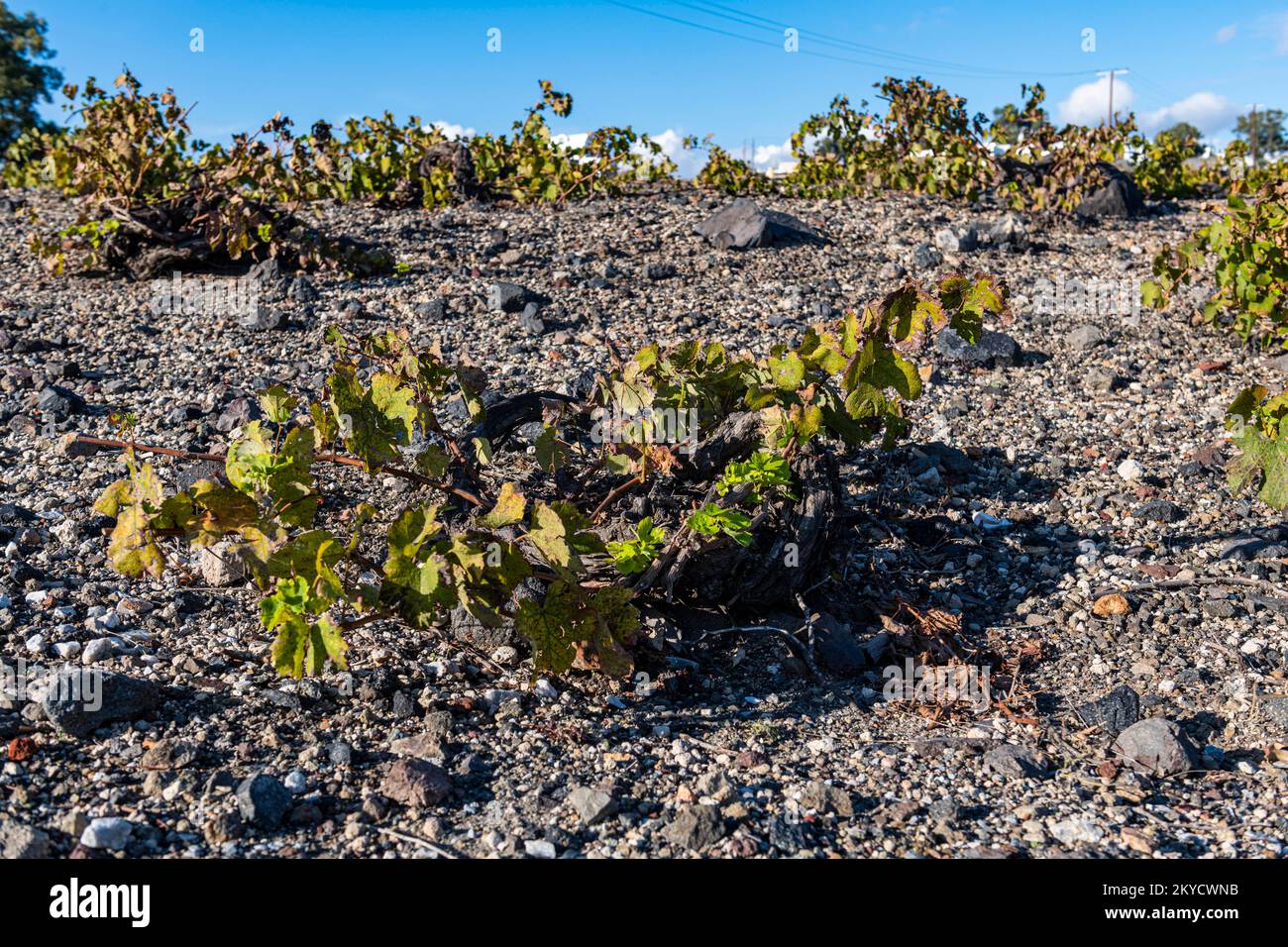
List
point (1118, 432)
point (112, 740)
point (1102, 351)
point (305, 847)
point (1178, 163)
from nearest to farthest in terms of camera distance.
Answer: point (305, 847), point (112, 740), point (1118, 432), point (1102, 351), point (1178, 163)

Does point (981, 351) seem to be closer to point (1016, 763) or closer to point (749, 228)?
point (749, 228)

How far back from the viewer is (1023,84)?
8531 mm

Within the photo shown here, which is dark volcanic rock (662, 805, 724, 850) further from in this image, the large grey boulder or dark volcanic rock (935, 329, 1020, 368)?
dark volcanic rock (935, 329, 1020, 368)

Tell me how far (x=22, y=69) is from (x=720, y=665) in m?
30.0

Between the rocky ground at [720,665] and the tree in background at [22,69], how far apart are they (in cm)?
2474

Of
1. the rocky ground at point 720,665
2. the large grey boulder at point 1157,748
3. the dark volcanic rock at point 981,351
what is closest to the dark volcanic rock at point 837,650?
the rocky ground at point 720,665

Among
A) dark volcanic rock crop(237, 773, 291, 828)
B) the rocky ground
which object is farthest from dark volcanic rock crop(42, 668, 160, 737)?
dark volcanic rock crop(237, 773, 291, 828)

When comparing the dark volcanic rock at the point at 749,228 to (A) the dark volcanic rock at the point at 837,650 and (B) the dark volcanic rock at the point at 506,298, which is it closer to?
(B) the dark volcanic rock at the point at 506,298

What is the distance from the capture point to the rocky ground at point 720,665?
234 cm

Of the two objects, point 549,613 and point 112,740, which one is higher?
point 549,613

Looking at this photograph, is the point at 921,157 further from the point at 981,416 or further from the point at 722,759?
the point at 722,759

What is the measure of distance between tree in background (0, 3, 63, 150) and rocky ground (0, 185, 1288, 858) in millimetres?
24738
